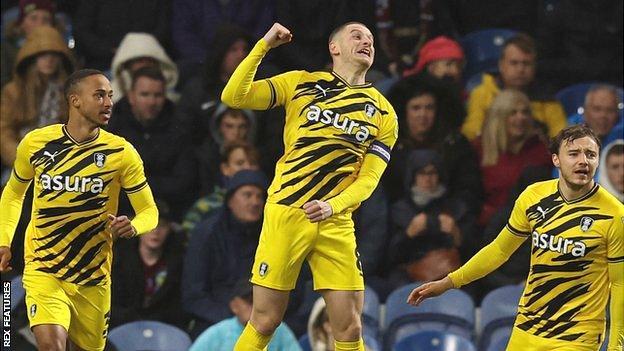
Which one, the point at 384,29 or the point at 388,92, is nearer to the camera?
the point at 388,92

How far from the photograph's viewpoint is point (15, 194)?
946 cm

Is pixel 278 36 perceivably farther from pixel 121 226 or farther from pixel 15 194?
pixel 15 194

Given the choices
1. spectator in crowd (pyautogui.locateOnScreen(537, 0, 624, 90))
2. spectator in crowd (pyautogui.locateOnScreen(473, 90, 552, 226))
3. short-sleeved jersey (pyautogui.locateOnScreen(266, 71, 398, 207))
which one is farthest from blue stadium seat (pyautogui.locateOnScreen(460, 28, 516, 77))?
short-sleeved jersey (pyautogui.locateOnScreen(266, 71, 398, 207))

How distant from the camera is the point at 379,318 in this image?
1176 centimetres

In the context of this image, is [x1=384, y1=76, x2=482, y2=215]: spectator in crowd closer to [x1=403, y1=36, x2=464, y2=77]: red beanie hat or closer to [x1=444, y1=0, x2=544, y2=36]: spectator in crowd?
[x1=403, y1=36, x2=464, y2=77]: red beanie hat

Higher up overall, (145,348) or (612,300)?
(612,300)

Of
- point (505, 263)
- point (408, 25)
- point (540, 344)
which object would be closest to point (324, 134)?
point (540, 344)

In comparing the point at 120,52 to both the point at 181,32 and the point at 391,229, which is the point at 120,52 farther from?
the point at 391,229

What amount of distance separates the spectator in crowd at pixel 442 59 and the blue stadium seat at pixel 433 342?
2649 mm

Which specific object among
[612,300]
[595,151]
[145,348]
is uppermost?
[595,151]

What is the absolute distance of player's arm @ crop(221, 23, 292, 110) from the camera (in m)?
9.03

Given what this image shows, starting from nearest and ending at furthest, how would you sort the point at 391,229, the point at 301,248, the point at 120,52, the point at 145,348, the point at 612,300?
the point at 612,300
the point at 301,248
the point at 145,348
the point at 391,229
the point at 120,52

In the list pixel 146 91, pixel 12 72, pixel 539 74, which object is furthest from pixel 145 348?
pixel 539 74

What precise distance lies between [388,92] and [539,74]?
1435 millimetres
